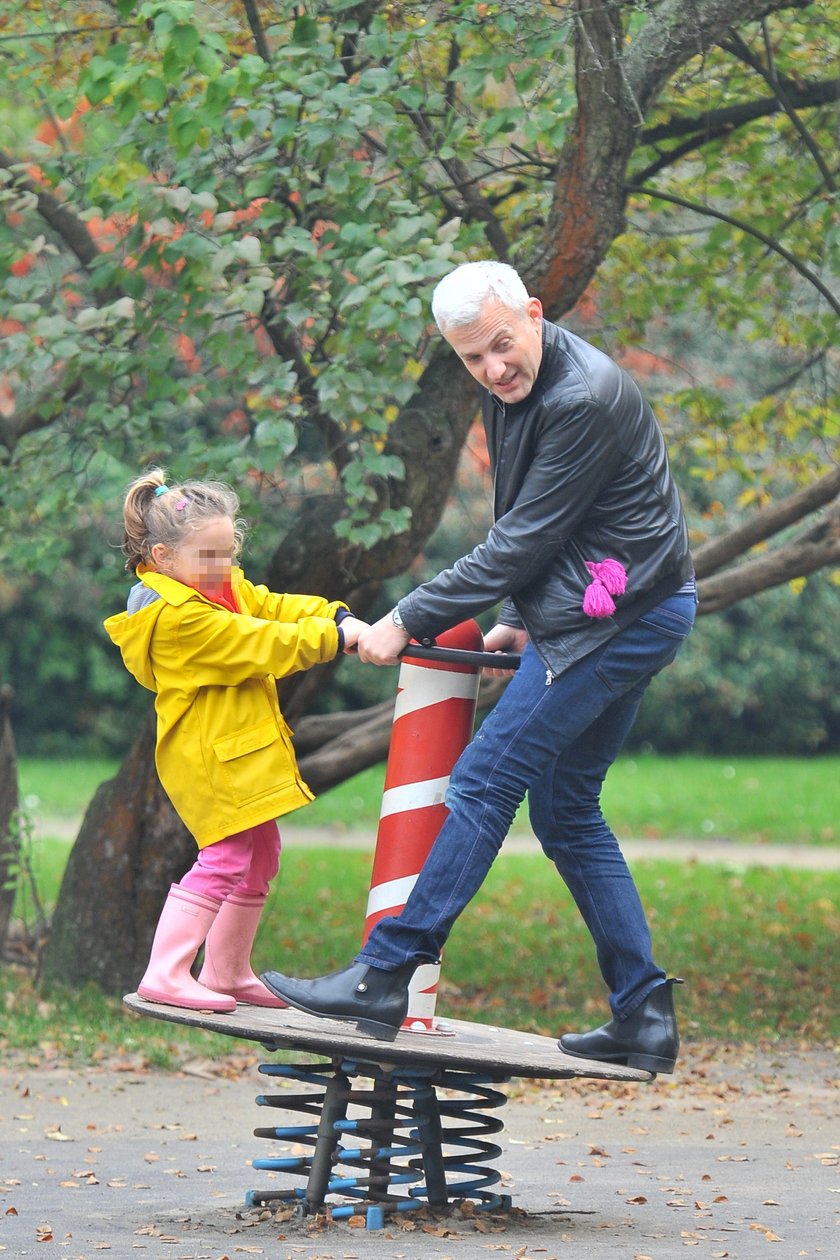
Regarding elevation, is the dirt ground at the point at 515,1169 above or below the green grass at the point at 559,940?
above

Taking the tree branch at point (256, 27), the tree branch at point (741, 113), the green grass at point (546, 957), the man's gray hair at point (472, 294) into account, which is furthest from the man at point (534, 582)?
the tree branch at point (741, 113)

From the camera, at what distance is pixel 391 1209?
175 inches

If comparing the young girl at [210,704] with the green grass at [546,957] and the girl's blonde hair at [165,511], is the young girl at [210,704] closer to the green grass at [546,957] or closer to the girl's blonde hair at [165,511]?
the girl's blonde hair at [165,511]

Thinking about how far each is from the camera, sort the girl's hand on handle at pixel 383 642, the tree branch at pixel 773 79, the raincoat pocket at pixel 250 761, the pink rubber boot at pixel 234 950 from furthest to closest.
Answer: the tree branch at pixel 773 79
the pink rubber boot at pixel 234 950
the raincoat pocket at pixel 250 761
the girl's hand on handle at pixel 383 642

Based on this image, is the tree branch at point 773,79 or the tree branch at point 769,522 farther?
the tree branch at point 769,522

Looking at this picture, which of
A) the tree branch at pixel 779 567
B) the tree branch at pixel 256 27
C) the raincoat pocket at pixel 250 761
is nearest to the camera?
the raincoat pocket at pixel 250 761

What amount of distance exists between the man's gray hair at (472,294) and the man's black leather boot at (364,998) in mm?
1583

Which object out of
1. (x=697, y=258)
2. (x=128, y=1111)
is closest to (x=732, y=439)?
(x=697, y=258)

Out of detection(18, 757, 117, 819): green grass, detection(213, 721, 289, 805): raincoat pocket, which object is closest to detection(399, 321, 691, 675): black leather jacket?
detection(213, 721, 289, 805): raincoat pocket

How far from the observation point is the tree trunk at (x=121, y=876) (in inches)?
326

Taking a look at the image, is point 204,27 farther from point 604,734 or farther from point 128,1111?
point 128,1111

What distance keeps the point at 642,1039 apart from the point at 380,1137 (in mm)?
768

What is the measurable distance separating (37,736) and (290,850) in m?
7.73

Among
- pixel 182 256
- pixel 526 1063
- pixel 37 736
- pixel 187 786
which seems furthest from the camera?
pixel 37 736
